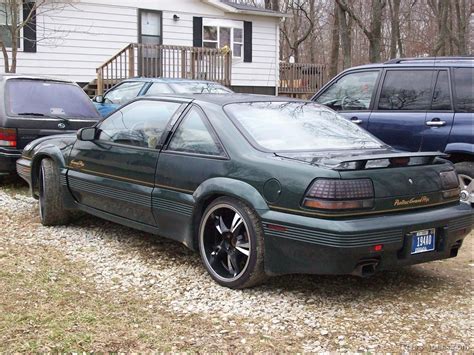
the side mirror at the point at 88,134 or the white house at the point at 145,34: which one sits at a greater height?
the white house at the point at 145,34

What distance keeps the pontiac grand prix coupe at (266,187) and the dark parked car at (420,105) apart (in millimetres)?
1729

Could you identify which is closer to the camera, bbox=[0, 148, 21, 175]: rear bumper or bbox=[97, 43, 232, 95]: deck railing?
bbox=[0, 148, 21, 175]: rear bumper

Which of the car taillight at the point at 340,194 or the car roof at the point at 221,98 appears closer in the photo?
the car taillight at the point at 340,194

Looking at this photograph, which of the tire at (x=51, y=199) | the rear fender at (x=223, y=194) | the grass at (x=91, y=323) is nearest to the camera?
the grass at (x=91, y=323)

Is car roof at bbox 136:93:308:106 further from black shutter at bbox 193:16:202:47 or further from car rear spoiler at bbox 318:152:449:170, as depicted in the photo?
black shutter at bbox 193:16:202:47

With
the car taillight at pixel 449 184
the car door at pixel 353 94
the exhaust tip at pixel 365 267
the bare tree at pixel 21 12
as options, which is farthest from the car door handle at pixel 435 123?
the bare tree at pixel 21 12

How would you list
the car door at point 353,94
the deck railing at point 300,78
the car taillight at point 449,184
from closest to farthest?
the car taillight at point 449,184 < the car door at point 353,94 < the deck railing at point 300,78

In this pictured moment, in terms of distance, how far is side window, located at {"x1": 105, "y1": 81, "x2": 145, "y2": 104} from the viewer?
11.6 m

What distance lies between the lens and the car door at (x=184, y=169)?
4.59 metres

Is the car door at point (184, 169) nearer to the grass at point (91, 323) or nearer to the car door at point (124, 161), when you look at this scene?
the car door at point (124, 161)

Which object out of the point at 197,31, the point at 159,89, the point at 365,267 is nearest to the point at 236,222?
the point at 365,267

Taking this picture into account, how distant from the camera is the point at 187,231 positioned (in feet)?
15.4

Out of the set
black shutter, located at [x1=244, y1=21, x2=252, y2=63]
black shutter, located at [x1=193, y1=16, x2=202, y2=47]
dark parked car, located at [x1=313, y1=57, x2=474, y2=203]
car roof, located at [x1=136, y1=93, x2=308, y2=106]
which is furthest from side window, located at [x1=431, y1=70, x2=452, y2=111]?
black shutter, located at [x1=244, y1=21, x2=252, y2=63]

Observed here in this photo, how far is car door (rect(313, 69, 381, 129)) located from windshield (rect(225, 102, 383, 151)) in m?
2.02
